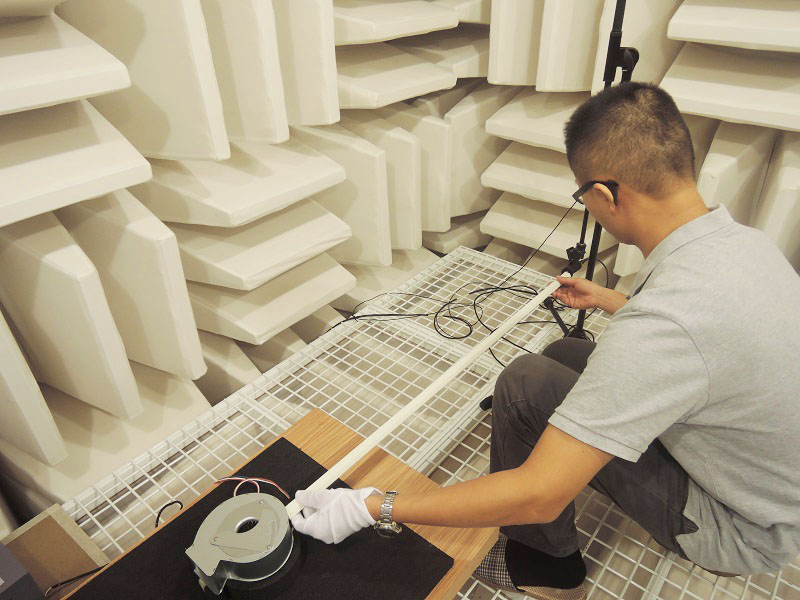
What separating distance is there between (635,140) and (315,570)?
943 mm

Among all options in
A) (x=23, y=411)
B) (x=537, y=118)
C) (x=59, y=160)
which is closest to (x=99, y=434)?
(x=23, y=411)

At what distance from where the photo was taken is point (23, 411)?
1.23 meters

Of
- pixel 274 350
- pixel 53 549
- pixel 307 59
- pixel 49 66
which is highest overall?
pixel 49 66

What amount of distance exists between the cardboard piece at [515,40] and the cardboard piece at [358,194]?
1.86 feet

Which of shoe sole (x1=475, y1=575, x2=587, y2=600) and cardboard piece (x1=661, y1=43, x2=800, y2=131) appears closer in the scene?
shoe sole (x1=475, y1=575, x2=587, y2=600)

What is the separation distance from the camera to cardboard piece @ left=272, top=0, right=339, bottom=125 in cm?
160

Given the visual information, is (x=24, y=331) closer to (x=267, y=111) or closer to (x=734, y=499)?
(x=267, y=111)

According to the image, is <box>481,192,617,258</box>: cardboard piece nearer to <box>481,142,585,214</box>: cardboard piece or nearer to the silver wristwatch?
<box>481,142,585,214</box>: cardboard piece

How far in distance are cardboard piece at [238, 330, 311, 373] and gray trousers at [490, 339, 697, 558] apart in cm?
99

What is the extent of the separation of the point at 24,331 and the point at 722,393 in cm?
150

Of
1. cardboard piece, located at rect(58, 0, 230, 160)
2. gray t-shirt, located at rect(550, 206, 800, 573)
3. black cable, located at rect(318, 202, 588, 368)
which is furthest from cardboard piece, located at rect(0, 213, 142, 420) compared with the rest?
gray t-shirt, located at rect(550, 206, 800, 573)

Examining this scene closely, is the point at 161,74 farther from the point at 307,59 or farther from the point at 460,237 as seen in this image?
the point at 460,237

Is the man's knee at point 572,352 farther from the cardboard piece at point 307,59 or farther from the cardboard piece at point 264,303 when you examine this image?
the cardboard piece at point 307,59

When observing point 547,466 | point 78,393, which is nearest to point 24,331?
point 78,393
